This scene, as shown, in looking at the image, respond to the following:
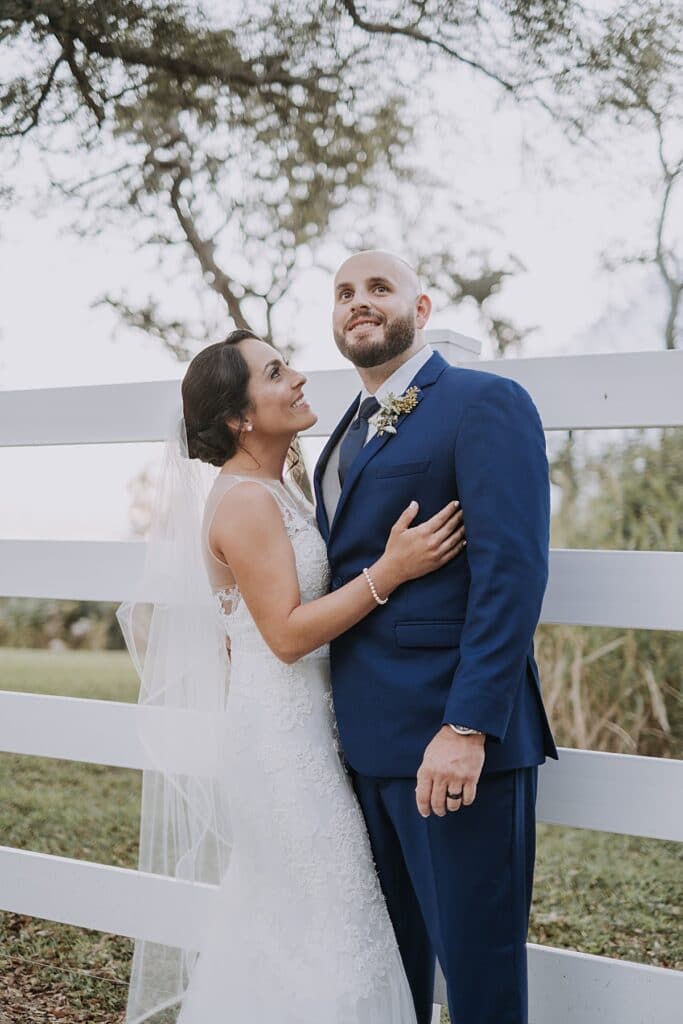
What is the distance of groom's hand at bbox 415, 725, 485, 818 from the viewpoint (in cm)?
199

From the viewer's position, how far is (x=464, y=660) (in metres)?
2.00

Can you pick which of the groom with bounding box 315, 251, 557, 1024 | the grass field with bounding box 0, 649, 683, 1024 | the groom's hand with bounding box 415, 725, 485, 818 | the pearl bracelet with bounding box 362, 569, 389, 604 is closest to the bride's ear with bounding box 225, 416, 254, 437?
the groom with bounding box 315, 251, 557, 1024

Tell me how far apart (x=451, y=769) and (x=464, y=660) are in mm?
199

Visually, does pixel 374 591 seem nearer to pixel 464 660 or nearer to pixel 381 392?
pixel 464 660

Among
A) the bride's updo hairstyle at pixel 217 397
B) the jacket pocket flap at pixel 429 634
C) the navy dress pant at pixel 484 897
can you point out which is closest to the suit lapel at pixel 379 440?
the jacket pocket flap at pixel 429 634

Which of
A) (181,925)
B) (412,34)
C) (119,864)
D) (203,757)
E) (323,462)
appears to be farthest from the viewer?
(412,34)

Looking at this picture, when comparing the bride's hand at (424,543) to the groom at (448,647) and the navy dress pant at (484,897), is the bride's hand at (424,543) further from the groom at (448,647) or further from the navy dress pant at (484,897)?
the navy dress pant at (484,897)

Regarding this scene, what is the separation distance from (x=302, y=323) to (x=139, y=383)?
3.97 meters

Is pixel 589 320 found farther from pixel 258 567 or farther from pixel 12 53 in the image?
pixel 258 567

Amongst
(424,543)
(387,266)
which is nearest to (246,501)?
(424,543)

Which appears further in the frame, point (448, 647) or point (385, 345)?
point (385, 345)

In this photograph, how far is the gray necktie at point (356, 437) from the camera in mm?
2301

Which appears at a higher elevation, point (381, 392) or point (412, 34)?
point (412, 34)

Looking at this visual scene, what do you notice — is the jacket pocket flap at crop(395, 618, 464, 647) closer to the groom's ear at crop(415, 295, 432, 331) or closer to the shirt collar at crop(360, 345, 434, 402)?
the shirt collar at crop(360, 345, 434, 402)
